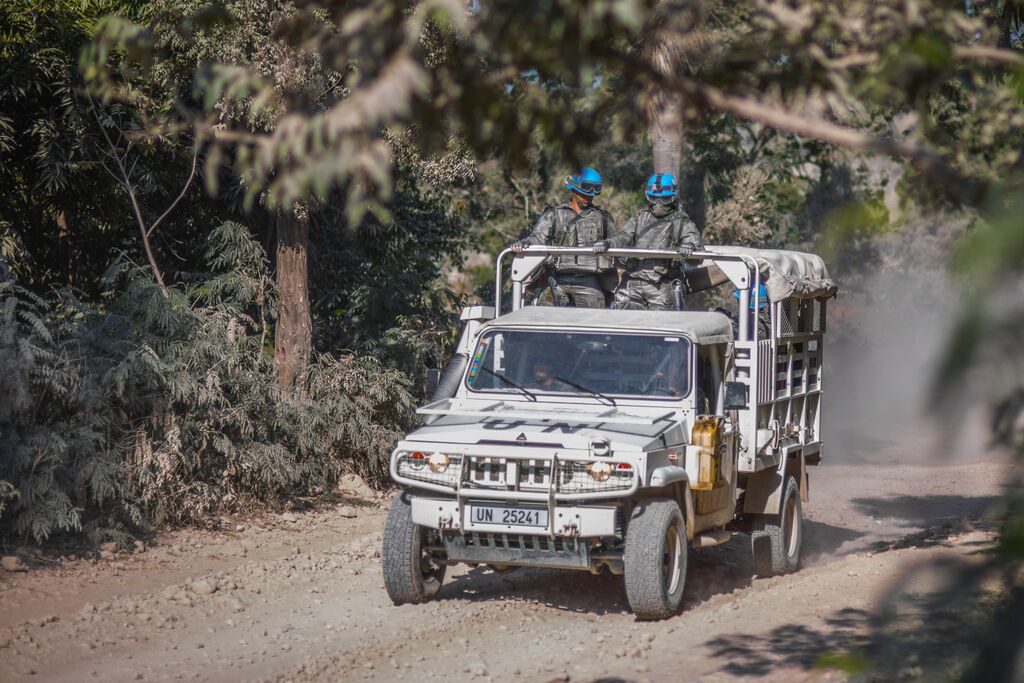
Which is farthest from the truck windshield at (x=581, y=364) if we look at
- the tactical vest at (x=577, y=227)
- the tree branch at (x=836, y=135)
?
the tree branch at (x=836, y=135)

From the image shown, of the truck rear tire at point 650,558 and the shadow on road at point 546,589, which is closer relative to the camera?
the truck rear tire at point 650,558

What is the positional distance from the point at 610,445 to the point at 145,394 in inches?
201

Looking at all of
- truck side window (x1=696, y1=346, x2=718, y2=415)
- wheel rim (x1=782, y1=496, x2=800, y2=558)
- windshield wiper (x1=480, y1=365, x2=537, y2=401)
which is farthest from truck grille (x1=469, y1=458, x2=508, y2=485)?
wheel rim (x1=782, y1=496, x2=800, y2=558)

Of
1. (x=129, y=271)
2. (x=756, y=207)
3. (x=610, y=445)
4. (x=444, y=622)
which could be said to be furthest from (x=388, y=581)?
(x=756, y=207)

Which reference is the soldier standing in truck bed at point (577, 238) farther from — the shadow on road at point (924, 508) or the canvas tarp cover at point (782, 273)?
the shadow on road at point (924, 508)

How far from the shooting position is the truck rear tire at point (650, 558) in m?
7.67

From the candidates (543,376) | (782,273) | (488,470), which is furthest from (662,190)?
(488,470)

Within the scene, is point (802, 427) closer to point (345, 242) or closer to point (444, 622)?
point (444, 622)

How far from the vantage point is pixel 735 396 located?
339 inches

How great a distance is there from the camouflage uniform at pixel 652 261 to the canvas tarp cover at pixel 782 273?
10.1 inches

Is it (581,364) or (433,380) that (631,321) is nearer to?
(581,364)

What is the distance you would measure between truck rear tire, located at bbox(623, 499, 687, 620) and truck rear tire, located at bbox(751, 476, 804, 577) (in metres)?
1.99

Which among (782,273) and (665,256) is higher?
(665,256)

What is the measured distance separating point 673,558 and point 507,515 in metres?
1.17
